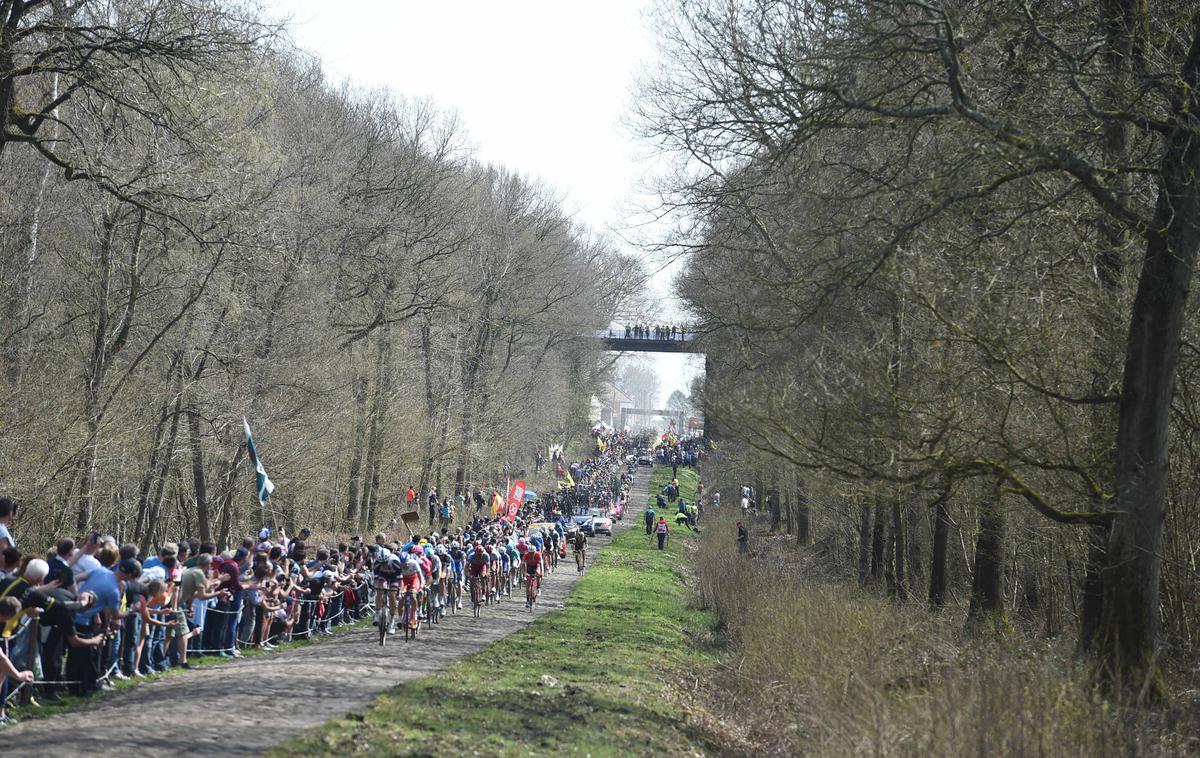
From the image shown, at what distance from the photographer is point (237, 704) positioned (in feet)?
38.1

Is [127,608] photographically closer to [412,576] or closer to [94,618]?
[94,618]

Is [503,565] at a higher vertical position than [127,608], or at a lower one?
lower

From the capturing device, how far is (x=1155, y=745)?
9.74 m

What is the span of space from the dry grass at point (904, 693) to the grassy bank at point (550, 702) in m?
1.01

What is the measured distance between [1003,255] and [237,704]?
9.75m

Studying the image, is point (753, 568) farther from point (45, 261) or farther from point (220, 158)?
point (45, 261)

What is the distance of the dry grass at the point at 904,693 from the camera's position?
892 cm

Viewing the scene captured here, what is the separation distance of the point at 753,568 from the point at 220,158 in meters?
13.7

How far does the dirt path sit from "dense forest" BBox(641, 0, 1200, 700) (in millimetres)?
5550

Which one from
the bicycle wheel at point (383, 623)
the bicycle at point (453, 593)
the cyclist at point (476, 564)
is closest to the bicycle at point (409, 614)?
the bicycle wheel at point (383, 623)

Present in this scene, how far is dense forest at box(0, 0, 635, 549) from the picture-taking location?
16.0 m

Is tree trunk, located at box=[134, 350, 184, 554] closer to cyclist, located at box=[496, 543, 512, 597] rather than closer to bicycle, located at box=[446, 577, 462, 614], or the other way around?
bicycle, located at box=[446, 577, 462, 614]

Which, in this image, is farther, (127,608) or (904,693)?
(127,608)

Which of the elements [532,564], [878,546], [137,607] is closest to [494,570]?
[532,564]
